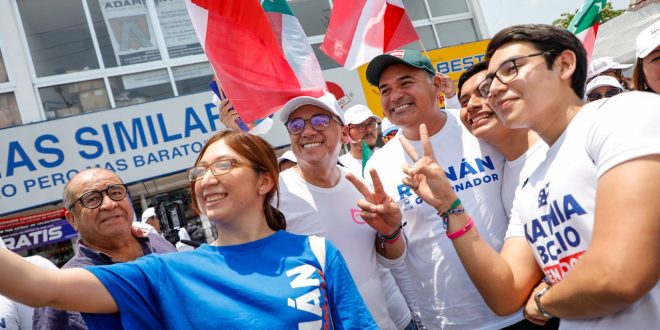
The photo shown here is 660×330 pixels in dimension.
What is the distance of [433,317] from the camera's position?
2373 millimetres

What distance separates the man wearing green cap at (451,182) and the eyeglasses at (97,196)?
140cm

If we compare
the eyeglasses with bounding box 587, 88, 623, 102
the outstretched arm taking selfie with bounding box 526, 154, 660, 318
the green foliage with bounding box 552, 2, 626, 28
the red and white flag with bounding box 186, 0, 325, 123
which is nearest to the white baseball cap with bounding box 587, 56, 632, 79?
the eyeglasses with bounding box 587, 88, 623, 102

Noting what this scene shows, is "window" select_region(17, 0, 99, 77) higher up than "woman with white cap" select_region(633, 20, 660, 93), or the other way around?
"window" select_region(17, 0, 99, 77)

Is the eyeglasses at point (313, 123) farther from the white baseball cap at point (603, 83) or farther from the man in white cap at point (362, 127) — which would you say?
the white baseball cap at point (603, 83)

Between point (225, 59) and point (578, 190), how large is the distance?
88.1 inches

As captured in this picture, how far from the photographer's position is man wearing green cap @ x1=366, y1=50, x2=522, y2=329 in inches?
89.4

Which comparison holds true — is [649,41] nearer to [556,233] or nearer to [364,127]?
[556,233]

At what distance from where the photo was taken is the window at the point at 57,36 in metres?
8.42

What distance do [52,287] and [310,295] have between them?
0.76 metres

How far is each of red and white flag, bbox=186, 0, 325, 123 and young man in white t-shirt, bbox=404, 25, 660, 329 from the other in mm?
1250

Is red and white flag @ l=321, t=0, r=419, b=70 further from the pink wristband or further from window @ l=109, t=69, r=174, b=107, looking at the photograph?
window @ l=109, t=69, r=174, b=107

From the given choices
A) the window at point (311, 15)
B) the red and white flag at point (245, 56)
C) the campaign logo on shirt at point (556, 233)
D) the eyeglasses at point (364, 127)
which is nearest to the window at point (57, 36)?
the window at point (311, 15)

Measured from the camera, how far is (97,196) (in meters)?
2.31

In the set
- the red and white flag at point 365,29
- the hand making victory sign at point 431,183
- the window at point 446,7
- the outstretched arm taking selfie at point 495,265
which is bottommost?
the outstretched arm taking selfie at point 495,265
